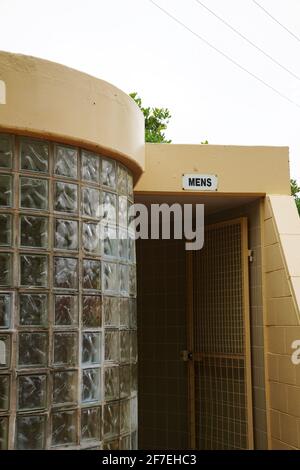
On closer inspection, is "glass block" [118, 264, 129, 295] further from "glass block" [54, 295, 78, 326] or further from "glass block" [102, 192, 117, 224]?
"glass block" [54, 295, 78, 326]

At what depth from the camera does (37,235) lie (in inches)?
131

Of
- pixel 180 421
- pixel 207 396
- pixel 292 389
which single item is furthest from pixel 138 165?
pixel 180 421

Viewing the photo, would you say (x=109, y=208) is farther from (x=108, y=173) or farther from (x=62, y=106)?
(x=62, y=106)

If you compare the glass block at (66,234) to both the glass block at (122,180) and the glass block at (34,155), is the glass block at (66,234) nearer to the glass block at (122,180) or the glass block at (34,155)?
the glass block at (34,155)

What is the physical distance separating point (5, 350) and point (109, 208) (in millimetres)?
1103

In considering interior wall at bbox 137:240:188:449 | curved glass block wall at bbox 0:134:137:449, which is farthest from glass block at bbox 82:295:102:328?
interior wall at bbox 137:240:188:449

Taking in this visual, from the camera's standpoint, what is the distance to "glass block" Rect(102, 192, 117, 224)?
3692 millimetres

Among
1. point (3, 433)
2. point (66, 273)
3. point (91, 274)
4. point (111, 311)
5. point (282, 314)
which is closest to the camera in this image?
point (3, 433)

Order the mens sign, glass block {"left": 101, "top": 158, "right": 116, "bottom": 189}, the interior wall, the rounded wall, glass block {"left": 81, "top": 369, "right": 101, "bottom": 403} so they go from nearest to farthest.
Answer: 1. the rounded wall
2. glass block {"left": 81, "top": 369, "right": 101, "bottom": 403}
3. glass block {"left": 101, "top": 158, "right": 116, "bottom": 189}
4. the mens sign
5. the interior wall

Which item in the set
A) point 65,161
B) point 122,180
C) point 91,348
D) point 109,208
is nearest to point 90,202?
point 109,208

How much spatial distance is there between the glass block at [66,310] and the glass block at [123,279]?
1.48 ft

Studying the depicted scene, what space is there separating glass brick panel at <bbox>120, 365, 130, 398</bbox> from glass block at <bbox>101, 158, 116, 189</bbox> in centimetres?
115

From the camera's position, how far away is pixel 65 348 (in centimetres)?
333
